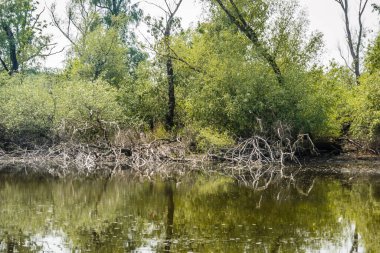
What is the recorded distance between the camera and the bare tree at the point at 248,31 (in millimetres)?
25406

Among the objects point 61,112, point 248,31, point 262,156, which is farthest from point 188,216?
point 61,112

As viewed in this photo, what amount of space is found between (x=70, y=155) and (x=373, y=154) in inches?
585

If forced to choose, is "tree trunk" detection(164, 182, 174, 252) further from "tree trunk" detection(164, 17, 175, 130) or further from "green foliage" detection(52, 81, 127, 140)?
"tree trunk" detection(164, 17, 175, 130)

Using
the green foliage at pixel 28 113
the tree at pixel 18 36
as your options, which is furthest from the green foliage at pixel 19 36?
the green foliage at pixel 28 113

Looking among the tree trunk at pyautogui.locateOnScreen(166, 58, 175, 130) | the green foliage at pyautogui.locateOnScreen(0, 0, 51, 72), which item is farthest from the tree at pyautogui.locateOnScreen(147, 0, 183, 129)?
the green foliage at pyautogui.locateOnScreen(0, 0, 51, 72)

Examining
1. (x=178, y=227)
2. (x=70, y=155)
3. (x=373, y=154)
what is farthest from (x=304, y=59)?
(x=178, y=227)

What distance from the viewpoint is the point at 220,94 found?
25672 mm

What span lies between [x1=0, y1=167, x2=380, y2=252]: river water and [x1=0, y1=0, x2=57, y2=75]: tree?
23004 mm

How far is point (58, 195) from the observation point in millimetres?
15828

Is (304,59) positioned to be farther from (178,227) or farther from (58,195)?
(178,227)

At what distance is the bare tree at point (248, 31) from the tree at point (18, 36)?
1868 centimetres

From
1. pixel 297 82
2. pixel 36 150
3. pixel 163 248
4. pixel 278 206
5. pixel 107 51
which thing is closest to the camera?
pixel 163 248

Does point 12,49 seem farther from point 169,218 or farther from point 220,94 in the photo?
point 169,218

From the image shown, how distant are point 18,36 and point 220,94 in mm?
20520
